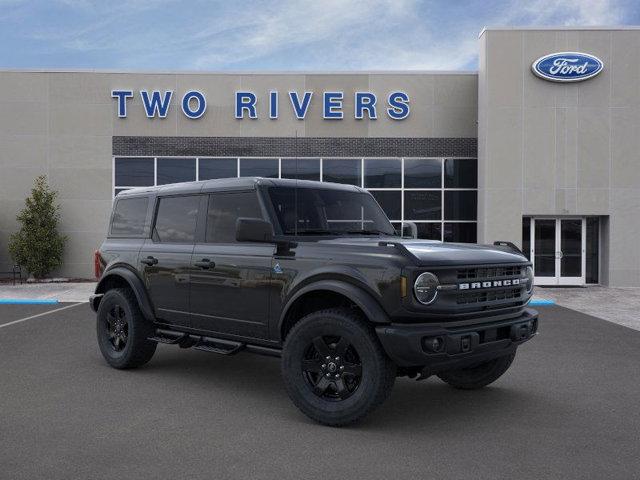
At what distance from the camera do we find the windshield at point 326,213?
5.47 m

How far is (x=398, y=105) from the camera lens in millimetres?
19250

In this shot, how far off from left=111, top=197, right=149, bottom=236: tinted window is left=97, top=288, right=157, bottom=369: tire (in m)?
0.70

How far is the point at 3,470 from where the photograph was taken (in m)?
3.70

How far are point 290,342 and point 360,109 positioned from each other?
50.4ft

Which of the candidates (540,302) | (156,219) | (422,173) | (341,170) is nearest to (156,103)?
(341,170)

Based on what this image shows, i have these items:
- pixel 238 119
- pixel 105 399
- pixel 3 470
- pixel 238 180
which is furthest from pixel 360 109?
pixel 3 470

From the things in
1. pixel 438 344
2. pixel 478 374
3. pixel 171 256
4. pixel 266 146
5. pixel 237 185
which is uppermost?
pixel 266 146

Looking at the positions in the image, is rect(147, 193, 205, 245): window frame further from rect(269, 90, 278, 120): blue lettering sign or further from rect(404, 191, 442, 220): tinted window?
rect(404, 191, 442, 220): tinted window

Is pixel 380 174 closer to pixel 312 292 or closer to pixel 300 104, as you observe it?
pixel 300 104

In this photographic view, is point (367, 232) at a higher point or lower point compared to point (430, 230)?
lower

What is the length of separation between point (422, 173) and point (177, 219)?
14195mm

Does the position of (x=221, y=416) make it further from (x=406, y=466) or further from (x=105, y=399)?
(x=406, y=466)

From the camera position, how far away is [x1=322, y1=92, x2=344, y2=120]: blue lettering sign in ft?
62.9

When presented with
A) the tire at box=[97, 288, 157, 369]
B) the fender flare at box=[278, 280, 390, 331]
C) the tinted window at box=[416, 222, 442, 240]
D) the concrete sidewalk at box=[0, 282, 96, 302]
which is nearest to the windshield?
the fender flare at box=[278, 280, 390, 331]
